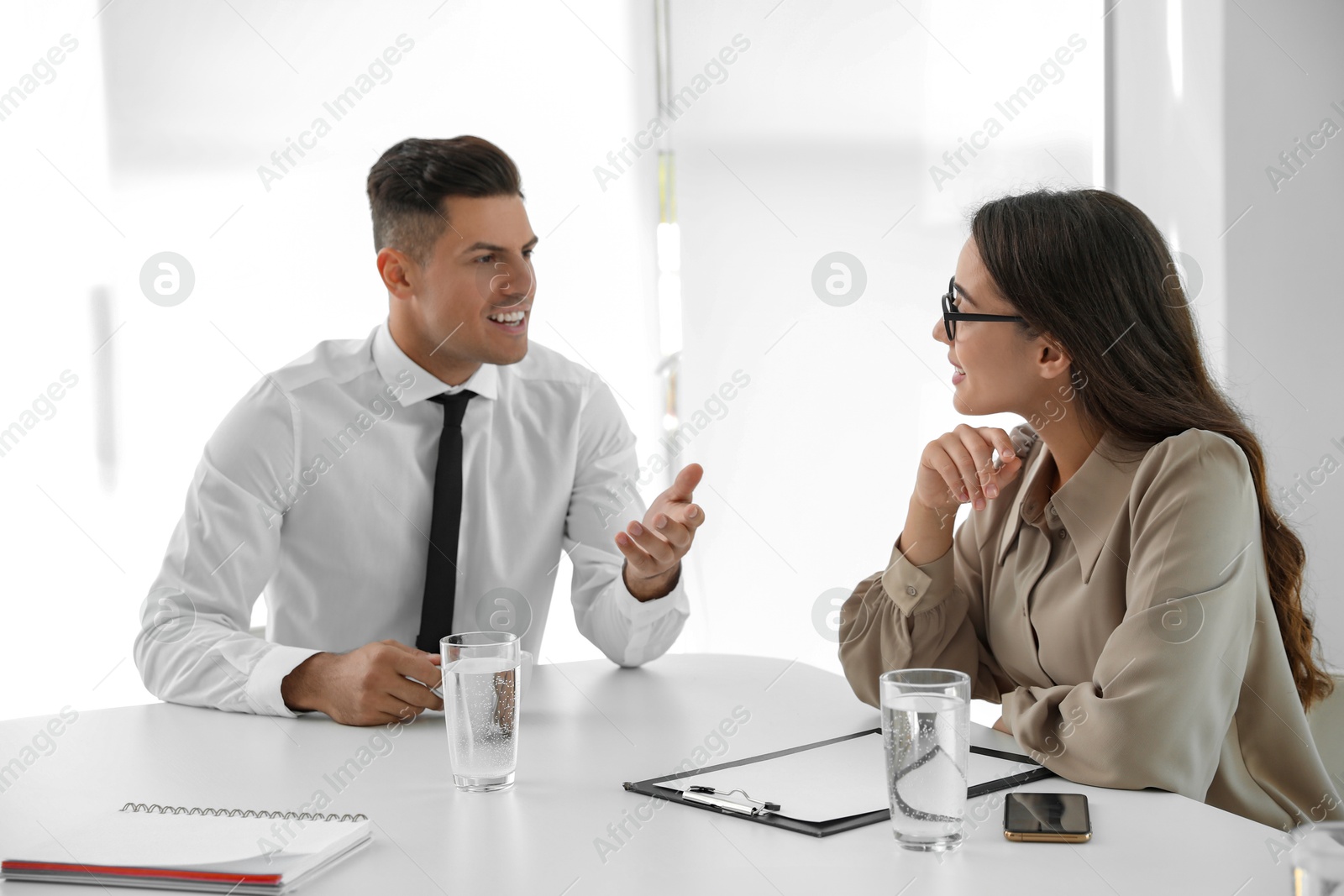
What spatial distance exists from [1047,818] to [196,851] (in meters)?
0.78

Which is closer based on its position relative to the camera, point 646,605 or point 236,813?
point 236,813

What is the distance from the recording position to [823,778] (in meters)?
1.25

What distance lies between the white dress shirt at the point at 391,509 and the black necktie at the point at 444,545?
0.29ft

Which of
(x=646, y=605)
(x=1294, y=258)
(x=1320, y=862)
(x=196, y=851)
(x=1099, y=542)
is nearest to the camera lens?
(x=1320, y=862)

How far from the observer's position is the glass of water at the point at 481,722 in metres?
1.25

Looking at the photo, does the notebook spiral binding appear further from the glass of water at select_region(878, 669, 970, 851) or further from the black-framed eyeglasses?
the black-framed eyeglasses

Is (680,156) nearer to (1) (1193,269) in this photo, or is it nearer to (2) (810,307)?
(2) (810,307)

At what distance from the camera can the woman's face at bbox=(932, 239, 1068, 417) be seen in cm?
169

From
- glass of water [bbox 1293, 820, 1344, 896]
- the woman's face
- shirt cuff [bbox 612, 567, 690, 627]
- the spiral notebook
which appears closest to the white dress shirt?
shirt cuff [bbox 612, 567, 690, 627]

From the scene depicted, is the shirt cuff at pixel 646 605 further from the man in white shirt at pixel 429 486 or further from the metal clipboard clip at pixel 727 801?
the metal clipboard clip at pixel 727 801

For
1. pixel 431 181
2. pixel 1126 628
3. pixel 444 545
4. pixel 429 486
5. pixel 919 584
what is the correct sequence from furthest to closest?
pixel 431 181 → pixel 429 486 → pixel 444 545 → pixel 919 584 → pixel 1126 628

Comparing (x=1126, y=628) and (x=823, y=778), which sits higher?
(x=1126, y=628)

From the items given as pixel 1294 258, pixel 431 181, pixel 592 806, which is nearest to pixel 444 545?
pixel 431 181

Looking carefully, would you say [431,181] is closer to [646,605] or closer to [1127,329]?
[646,605]
